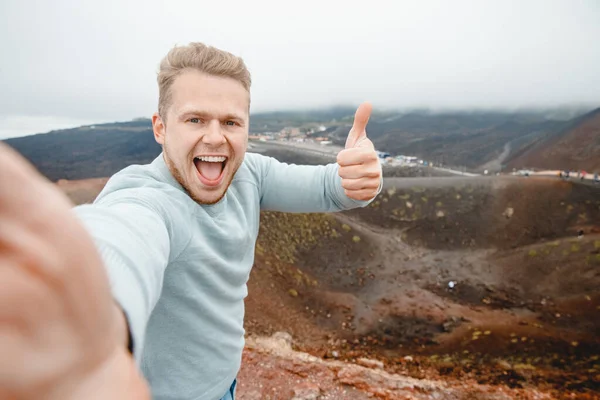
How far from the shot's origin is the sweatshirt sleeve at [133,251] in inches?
43.6

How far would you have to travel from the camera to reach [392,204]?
3944 cm

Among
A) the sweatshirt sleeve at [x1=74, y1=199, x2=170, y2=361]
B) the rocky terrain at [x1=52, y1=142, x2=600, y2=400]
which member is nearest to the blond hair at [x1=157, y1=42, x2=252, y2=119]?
the sweatshirt sleeve at [x1=74, y1=199, x2=170, y2=361]

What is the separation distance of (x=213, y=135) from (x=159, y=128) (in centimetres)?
59

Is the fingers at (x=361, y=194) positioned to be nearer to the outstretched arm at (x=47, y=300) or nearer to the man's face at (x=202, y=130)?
the man's face at (x=202, y=130)

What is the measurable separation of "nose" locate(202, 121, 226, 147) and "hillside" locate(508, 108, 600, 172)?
8839 cm

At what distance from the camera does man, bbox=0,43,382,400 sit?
647 millimetres

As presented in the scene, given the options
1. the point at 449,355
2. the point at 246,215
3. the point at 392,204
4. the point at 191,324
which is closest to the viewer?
the point at 191,324

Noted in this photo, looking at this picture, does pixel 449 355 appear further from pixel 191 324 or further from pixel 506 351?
pixel 191 324

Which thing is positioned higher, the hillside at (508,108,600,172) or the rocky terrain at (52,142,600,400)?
the hillside at (508,108,600,172)

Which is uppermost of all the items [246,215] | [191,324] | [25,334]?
[25,334]

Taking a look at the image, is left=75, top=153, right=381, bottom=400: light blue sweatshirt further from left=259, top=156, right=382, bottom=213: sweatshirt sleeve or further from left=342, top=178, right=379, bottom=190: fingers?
left=342, top=178, right=379, bottom=190: fingers

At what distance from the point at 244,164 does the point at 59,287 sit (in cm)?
251

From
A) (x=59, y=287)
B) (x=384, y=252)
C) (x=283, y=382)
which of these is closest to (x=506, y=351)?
(x=283, y=382)

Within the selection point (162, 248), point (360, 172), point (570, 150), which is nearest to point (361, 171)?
point (360, 172)
